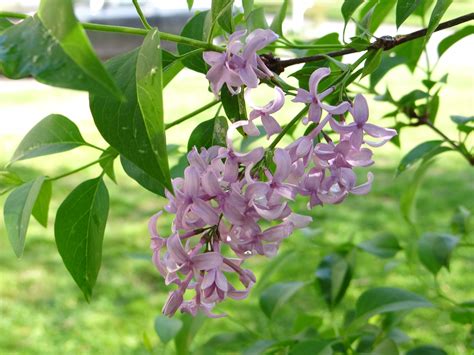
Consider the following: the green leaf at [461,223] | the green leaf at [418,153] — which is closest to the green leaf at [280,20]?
the green leaf at [418,153]

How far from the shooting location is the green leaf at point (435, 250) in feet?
3.05

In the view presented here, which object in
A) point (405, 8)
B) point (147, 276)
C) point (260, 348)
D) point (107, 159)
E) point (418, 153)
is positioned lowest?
point (147, 276)

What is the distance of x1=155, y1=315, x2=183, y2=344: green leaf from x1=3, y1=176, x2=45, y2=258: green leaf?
44 cm

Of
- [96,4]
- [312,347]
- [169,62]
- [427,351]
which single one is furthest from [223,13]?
[96,4]

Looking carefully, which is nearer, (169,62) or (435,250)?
(169,62)

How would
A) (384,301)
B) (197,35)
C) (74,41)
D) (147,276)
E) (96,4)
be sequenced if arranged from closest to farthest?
(74,41), (197,35), (384,301), (147,276), (96,4)

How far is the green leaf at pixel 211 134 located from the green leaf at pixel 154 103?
0.44 feet

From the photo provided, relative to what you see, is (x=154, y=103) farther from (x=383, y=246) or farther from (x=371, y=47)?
(x=383, y=246)

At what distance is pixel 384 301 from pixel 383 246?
0.22 m

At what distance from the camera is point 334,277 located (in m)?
0.95

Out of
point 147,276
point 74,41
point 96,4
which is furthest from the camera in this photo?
point 96,4

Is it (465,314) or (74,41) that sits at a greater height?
(74,41)

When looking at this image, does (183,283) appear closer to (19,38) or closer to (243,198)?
(243,198)

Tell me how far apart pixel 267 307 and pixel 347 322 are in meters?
0.10
